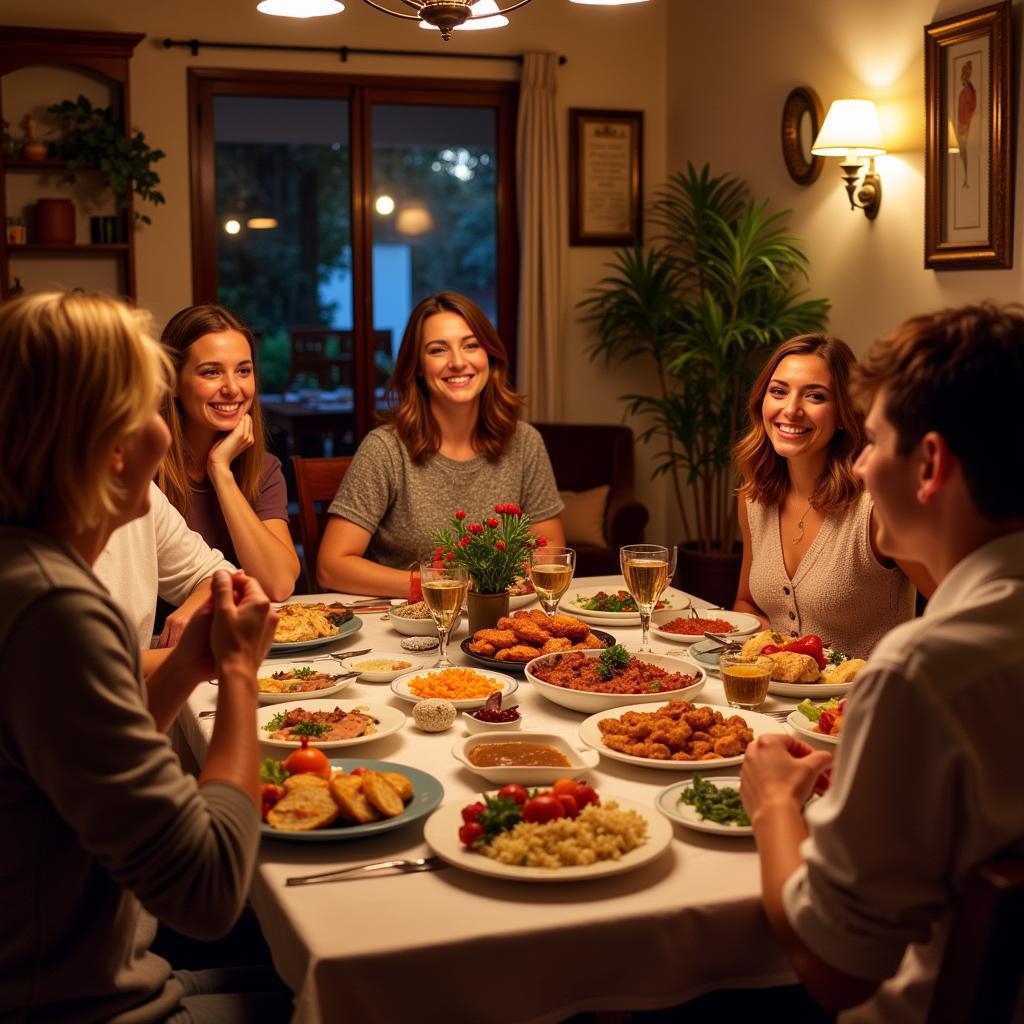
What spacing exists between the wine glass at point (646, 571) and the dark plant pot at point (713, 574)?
10.4 feet

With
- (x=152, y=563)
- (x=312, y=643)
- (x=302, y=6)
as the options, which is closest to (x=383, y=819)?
(x=312, y=643)

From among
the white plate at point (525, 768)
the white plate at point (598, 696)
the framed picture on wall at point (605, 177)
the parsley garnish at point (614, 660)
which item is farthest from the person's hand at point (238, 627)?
the framed picture on wall at point (605, 177)

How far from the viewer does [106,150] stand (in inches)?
215

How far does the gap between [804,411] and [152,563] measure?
4.59ft

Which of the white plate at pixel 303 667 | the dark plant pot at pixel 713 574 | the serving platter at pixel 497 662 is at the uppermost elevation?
the serving platter at pixel 497 662

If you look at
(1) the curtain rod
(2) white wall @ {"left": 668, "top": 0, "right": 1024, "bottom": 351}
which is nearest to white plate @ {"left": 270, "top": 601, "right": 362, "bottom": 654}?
(2) white wall @ {"left": 668, "top": 0, "right": 1024, "bottom": 351}

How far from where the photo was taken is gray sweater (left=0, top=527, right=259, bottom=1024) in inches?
45.1

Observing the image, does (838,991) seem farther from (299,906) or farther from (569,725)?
(569,725)

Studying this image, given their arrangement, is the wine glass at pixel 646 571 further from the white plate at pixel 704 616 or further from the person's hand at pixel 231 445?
the person's hand at pixel 231 445

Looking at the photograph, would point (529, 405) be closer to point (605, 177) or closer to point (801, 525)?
point (605, 177)

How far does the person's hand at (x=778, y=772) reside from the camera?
1391mm

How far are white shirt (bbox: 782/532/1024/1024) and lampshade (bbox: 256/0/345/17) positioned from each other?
2.08 m

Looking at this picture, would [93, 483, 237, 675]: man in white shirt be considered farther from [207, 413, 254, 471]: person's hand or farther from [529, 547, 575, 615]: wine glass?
[529, 547, 575, 615]: wine glass

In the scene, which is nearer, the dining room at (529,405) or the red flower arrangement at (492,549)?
the dining room at (529,405)
